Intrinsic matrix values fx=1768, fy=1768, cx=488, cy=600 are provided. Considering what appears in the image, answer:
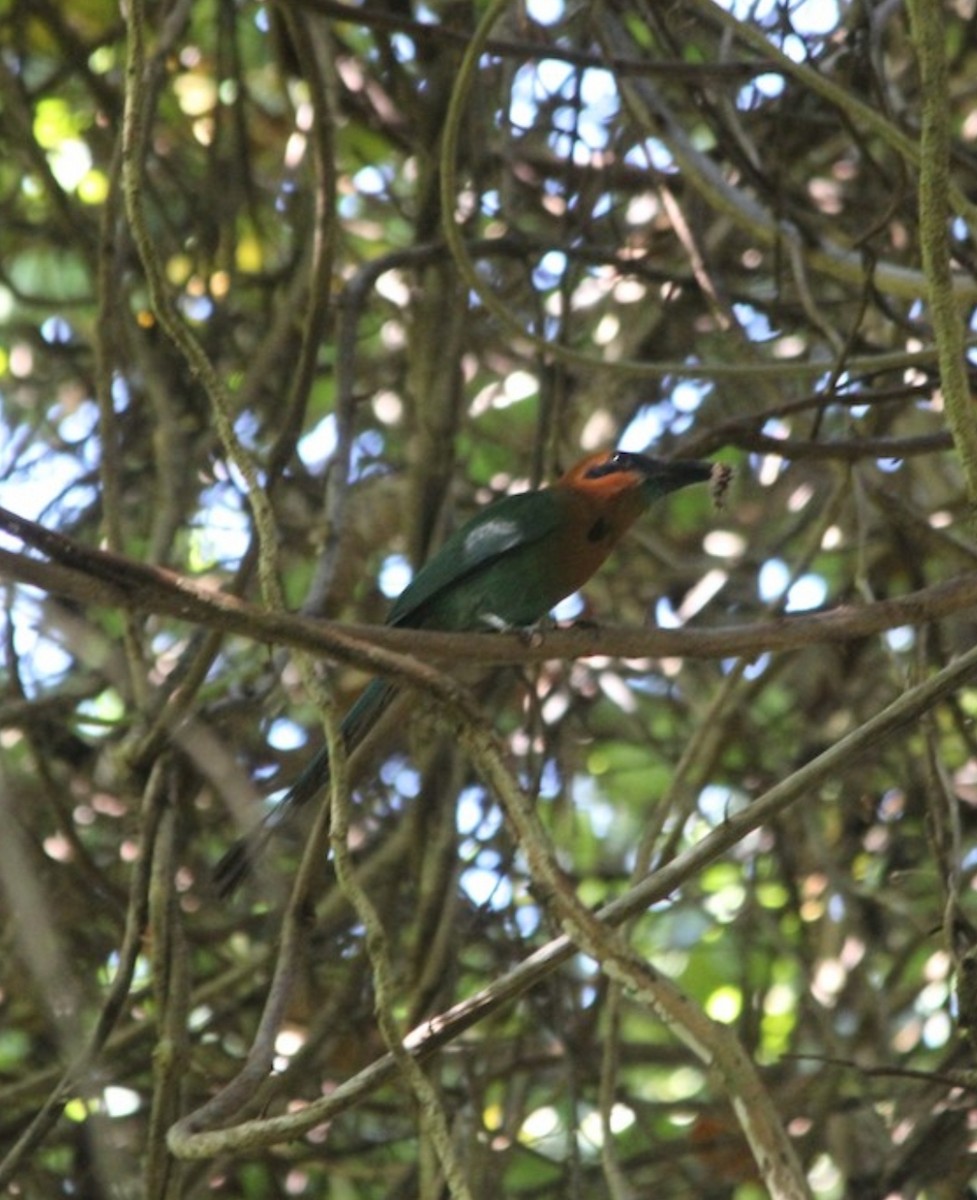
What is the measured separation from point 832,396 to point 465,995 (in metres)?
1.99

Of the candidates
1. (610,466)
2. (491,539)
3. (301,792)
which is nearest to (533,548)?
(491,539)

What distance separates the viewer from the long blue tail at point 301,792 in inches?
119

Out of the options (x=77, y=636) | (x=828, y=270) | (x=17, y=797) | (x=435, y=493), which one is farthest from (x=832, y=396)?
(x=17, y=797)

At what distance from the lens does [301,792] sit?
10.6ft

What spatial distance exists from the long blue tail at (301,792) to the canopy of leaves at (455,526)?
66 millimetres

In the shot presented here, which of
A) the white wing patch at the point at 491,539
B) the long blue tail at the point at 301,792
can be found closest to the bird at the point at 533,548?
the white wing patch at the point at 491,539

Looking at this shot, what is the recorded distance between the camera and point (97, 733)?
4.41 meters

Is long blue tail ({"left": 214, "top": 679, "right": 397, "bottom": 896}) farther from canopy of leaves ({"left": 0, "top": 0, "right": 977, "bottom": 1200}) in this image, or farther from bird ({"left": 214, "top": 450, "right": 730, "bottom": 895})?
bird ({"left": 214, "top": 450, "right": 730, "bottom": 895})

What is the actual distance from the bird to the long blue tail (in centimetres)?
42

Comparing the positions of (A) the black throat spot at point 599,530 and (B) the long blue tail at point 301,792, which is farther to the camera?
(A) the black throat spot at point 599,530

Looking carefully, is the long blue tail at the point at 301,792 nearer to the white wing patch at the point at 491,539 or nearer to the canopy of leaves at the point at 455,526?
the canopy of leaves at the point at 455,526

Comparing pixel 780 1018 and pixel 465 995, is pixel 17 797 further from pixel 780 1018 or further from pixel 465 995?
pixel 780 1018

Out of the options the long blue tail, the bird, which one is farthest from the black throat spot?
the long blue tail

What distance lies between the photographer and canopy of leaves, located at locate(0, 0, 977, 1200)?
332cm
